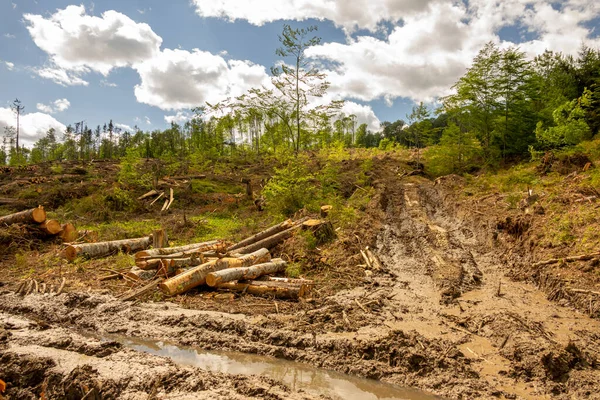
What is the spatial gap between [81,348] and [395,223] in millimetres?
13344

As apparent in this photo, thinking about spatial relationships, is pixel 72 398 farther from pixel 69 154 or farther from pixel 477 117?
pixel 69 154

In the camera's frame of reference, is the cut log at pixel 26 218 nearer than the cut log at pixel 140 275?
No

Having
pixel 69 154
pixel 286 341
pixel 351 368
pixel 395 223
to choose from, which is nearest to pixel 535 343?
pixel 351 368

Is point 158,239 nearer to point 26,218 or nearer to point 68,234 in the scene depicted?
point 68,234

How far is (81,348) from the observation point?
5406mm

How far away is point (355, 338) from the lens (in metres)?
5.85

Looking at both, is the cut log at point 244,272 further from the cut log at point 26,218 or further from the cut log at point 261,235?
the cut log at point 26,218

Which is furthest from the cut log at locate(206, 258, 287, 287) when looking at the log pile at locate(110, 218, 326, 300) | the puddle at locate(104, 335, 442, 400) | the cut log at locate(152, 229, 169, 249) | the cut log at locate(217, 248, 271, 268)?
the cut log at locate(152, 229, 169, 249)

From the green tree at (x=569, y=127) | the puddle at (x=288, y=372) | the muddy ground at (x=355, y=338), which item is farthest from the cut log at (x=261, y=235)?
the green tree at (x=569, y=127)

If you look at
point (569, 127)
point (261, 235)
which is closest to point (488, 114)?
point (569, 127)

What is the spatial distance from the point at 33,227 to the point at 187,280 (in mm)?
8916

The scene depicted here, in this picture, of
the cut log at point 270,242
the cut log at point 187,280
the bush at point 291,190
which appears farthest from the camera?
the bush at point 291,190

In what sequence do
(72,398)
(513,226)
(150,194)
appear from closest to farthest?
1. (72,398)
2. (513,226)
3. (150,194)

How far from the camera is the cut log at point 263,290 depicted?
8148 millimetres
